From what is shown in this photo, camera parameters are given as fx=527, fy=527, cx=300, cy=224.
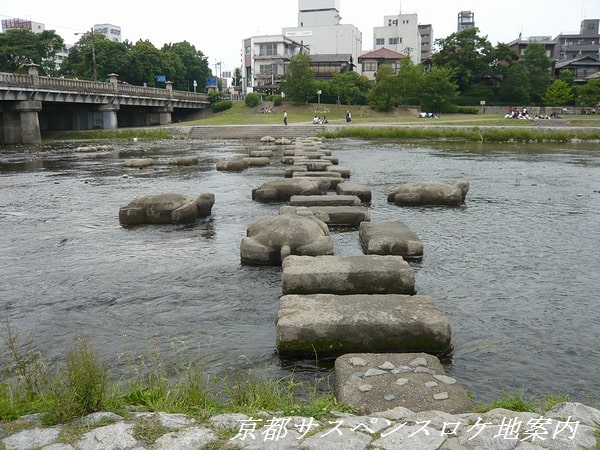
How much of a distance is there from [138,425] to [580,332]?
224 inches

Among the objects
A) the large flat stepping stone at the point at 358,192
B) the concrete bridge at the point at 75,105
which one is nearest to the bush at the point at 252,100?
the concrete bridge at the point at 75,105

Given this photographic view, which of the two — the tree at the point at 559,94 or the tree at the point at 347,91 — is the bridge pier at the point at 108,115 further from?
the tree at the point at 559,94

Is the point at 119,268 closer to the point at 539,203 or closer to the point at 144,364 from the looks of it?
the point at 144,364

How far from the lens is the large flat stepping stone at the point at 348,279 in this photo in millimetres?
7727

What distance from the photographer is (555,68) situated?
86.8 meters

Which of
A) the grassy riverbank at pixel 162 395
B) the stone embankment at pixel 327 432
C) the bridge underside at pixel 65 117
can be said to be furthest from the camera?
the bridge underside at pixel 65 117

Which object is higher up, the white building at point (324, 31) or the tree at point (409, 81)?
the white building at point (324, 31)

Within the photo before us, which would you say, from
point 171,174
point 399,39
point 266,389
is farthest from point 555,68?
point 266,389

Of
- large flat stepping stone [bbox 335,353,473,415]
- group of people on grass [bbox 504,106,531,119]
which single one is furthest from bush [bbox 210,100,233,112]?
large flat stepping stone [bbox 335,353,473,415]

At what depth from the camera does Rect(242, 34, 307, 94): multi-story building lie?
3900 inches

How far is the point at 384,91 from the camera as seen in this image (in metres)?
72.1

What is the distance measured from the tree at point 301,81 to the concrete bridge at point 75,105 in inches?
597

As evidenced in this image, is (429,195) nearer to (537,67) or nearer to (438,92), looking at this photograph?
(438,92)

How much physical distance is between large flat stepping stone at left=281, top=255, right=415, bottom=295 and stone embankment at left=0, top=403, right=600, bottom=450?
3452mm
